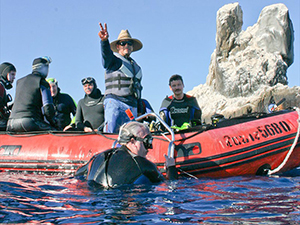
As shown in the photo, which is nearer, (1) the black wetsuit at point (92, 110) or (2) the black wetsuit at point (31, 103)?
(2) the black wetsuit at point (31, 103)

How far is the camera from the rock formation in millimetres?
45156

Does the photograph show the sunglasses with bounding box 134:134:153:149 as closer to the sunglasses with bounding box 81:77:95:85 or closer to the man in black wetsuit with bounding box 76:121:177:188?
the man in black wetsuit with bounding box 76:121:177:188

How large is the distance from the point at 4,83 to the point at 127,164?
4.61 m

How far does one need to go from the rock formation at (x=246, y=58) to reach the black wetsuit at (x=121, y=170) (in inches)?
1615

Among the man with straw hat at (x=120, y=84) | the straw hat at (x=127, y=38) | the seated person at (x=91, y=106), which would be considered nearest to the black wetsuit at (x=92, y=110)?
the seated person at (x=91, y=106)

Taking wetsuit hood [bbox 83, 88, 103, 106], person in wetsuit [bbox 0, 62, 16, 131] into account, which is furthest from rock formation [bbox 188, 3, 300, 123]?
person in wetsuit [bbox 0, 62, 16, 131]

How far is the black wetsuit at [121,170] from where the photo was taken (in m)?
2.93

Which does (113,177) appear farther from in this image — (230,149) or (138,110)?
(138,110)

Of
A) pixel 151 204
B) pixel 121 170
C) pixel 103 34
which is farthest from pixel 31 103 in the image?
pixel 151 204

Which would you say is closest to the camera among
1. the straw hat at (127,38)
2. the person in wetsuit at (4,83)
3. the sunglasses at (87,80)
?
the straw hat at (127,38)

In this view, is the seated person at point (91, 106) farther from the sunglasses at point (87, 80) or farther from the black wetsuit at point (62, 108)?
the black wetsuit at point (62, 108)

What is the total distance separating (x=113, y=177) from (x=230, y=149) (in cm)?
226

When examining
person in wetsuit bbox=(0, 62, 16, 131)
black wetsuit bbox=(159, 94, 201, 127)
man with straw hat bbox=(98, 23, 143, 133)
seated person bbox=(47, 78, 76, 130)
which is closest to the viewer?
man with straw hat bbox=(98, 23, 143, 133)

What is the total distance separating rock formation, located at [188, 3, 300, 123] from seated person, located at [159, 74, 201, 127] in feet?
124
